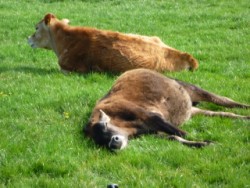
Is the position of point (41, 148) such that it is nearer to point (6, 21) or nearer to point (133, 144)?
point (133, 144)

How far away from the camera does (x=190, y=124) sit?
847 centimetres

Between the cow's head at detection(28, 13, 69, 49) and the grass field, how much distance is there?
28 cm

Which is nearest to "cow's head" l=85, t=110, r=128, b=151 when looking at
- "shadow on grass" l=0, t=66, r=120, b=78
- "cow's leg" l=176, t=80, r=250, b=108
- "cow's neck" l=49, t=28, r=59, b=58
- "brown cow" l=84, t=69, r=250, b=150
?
"brown cow" l=84, t=69, r=250, b=150

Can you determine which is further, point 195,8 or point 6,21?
point 195,8

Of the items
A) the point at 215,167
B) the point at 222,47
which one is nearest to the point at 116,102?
the point at 215,167

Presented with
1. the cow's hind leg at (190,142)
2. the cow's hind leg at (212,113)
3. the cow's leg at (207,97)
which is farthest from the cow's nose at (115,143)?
the cow's leg at (207,97)

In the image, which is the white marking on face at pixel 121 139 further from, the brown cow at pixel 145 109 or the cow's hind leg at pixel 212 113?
A: the cow's hind leg at pixel 212 113

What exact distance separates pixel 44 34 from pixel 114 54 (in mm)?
2029

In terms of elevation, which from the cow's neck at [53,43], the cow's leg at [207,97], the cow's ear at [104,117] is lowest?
the cow's neck at [53,43]

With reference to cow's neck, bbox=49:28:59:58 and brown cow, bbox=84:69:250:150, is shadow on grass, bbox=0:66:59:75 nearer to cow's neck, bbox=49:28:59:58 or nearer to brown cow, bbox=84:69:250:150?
cow's neck, bbox=49:28:59:58

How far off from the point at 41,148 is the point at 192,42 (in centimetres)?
692

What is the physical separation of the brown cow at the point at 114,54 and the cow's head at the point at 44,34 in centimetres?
63

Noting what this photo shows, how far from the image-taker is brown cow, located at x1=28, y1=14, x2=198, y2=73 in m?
11.2

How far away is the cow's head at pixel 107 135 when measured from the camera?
7207 mm
